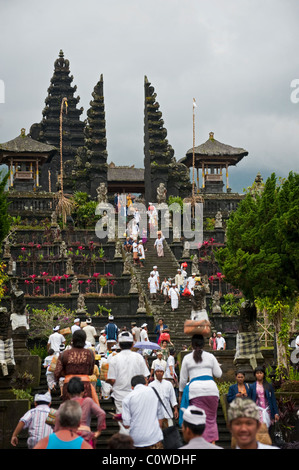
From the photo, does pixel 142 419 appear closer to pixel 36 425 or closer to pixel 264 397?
pixel 36 425

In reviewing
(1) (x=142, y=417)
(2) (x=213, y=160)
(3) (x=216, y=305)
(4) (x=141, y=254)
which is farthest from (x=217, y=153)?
(1) (x=142, y=417)

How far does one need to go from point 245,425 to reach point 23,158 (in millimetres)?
42040

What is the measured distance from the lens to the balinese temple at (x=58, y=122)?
5669 centimetres

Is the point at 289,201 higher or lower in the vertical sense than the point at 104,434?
higher

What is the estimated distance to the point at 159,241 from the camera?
32.8 meters

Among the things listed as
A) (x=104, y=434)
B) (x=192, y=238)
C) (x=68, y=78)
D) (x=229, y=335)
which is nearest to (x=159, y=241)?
(x=192, y=238)

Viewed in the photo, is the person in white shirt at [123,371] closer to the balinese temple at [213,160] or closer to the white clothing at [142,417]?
the white clothing at [142,417]

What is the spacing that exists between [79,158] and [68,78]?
1729 centimetres

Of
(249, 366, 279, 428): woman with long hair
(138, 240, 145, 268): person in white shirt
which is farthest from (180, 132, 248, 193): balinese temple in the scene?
(249, 366, 279, 428): woman with long hair

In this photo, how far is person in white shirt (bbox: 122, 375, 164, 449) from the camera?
8.79 metres

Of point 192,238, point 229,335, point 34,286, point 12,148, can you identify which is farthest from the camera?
point 12,148

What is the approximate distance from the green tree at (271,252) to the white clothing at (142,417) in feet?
24.8

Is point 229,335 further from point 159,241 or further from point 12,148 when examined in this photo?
point 12,148

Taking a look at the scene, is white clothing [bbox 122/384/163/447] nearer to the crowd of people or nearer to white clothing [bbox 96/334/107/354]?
the crowd of people
